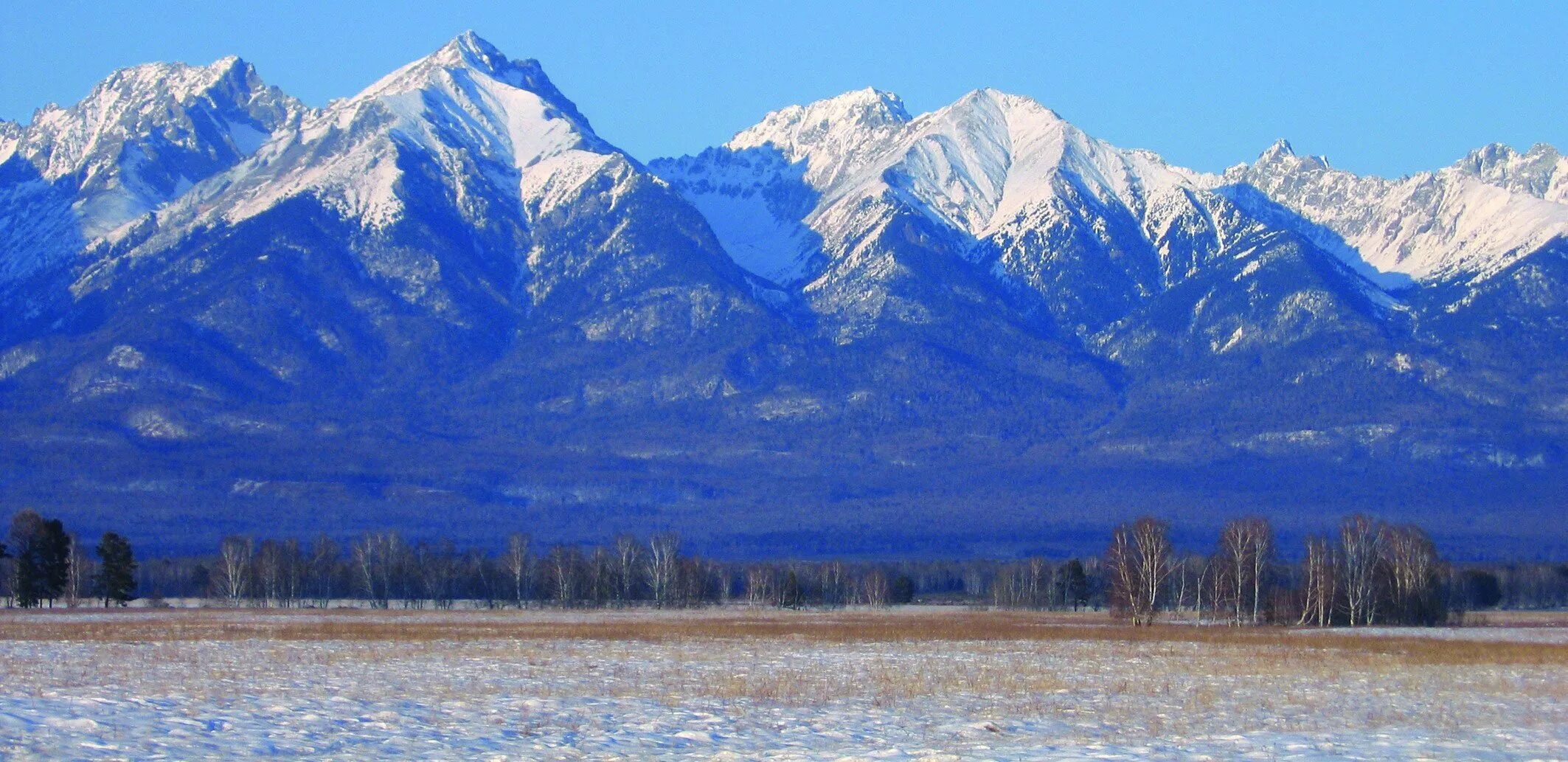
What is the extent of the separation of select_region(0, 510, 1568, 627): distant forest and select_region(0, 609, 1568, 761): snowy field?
36.0 meters

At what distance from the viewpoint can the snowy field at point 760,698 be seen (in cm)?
3691

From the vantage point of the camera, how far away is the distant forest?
111m

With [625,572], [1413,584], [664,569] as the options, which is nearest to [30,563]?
[625,572]

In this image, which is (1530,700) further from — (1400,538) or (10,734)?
(1400,538)

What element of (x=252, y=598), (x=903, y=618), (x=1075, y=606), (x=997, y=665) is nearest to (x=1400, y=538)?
(x=903, y=618)

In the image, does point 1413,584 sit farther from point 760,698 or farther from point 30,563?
point 30,563

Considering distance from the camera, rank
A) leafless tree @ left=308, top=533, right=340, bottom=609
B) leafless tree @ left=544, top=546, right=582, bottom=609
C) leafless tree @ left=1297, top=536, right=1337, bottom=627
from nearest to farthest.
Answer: leafless tree @ left=1297, top=536, right=1337, bottom=627, leafless tree @ left=544, top=546, right=582, bottom=609, leafless tree @ left=308, top=533, right=340, bottom=609

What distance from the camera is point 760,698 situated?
151 ft

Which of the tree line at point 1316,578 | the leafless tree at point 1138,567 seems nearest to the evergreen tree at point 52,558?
the leafless tree at point 1138,567

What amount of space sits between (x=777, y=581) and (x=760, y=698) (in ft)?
460

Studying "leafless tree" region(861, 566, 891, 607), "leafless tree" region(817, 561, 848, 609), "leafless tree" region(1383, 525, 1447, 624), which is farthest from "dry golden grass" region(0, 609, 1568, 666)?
"leafless tree" region(817, 561, 848, 609)

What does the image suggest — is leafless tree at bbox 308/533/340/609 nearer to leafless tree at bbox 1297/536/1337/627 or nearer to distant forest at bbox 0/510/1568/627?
distant forest at bbox 0/510/1568/627

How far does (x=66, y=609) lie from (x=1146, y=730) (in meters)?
92.2

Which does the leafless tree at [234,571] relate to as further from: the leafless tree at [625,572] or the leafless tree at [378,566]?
the leafless tree at [625,572]
